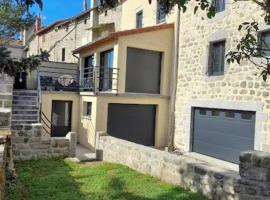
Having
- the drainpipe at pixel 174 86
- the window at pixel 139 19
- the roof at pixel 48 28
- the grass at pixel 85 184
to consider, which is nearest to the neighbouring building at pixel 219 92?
the drainpipe at pixel 174 86

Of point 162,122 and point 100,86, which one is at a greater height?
point 100,86

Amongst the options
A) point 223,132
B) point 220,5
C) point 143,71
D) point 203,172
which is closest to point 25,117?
point 143,71

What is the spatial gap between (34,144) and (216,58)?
7.48 metres

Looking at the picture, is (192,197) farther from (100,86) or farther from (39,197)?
(100,86)

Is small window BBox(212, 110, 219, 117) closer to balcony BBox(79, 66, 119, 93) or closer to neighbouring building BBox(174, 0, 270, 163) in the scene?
neighbouring building BBox(174, 0, 270, 163)

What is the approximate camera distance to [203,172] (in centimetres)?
739

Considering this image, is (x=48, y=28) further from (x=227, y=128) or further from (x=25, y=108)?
(x=227, y=128)

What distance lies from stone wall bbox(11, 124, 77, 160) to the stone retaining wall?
1.65 meters

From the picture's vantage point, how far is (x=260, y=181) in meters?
6.01

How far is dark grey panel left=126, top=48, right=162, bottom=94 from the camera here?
52.3 ft

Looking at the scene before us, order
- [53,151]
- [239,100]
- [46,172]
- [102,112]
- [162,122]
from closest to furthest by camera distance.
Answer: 1. [46,172]
2. [53,151]
3. [239,100]
4. [102,112]
5. [162,122]

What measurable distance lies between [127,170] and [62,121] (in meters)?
8.08

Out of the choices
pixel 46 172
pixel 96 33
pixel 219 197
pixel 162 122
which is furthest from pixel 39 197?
pixel 96 33

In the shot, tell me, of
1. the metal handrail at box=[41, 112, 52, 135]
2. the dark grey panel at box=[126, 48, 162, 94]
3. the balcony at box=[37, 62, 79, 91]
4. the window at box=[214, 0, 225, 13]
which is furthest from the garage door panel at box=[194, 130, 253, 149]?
the balcony at box=[37, 62, 79, 91]
